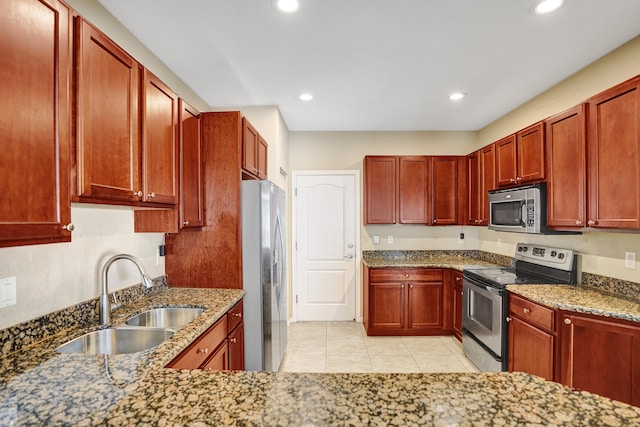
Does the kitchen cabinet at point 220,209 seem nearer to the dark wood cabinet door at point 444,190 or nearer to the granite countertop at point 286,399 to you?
the granite countertop at point 286,399

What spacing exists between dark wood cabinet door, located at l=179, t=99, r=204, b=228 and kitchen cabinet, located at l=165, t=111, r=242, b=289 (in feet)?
0.22

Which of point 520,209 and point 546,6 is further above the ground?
point 546,6

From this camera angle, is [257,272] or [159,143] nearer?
[159,143]

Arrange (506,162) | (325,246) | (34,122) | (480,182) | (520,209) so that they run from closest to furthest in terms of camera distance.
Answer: (34,122)
(520,209)
(506,162)
(480,182)
(325,246)

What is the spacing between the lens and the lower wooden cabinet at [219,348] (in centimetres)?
154

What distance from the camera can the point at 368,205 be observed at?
399cm

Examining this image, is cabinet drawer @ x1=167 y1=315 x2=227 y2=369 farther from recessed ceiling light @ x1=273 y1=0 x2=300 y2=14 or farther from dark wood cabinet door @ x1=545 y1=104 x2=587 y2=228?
dark wood cabinet door @ x1=545 y1=104 x2=587 y2=228

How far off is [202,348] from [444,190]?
11.1 feet

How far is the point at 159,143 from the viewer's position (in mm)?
1830

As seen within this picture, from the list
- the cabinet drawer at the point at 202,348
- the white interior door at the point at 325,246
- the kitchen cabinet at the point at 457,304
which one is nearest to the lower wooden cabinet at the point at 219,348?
the cabinet drawer at the point at 202,348

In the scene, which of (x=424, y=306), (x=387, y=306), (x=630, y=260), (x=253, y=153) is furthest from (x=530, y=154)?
(x=253, y=153)

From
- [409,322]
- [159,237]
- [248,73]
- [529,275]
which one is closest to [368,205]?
[409,322]

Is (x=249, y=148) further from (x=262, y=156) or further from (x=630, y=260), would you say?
(x=630, y=260)

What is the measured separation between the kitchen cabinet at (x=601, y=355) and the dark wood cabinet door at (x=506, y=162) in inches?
57.0
